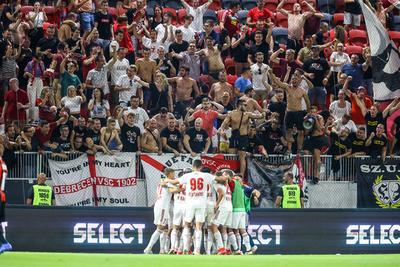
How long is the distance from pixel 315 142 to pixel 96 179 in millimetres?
5419

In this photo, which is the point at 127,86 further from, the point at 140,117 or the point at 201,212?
the point at 201,212

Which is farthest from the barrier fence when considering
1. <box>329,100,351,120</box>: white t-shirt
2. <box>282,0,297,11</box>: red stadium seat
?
<box>282,0,297,11</box>: red stadium seat

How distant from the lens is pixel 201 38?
32.0m

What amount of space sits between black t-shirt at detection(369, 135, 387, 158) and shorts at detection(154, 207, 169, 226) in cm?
587

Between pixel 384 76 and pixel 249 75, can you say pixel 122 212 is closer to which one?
pixel 249 75

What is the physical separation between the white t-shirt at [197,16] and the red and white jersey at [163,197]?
7.14m

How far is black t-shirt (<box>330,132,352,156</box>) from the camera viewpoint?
29.4m

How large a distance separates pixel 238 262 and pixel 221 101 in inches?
357

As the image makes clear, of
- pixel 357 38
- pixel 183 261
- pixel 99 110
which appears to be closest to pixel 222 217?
pixel 99 110

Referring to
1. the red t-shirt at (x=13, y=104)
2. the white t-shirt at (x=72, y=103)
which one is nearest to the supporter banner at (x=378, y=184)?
the white t-shirt at (x=72, y=103)

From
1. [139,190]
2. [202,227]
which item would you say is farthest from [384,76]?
[139,190]

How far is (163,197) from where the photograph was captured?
88.0 ft

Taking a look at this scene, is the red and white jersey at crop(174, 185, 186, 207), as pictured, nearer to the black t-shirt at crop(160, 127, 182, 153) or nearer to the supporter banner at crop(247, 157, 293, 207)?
the black t-shirt at crop(160, 127, 182, 153)

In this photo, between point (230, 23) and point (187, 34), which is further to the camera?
point (230, 23)
